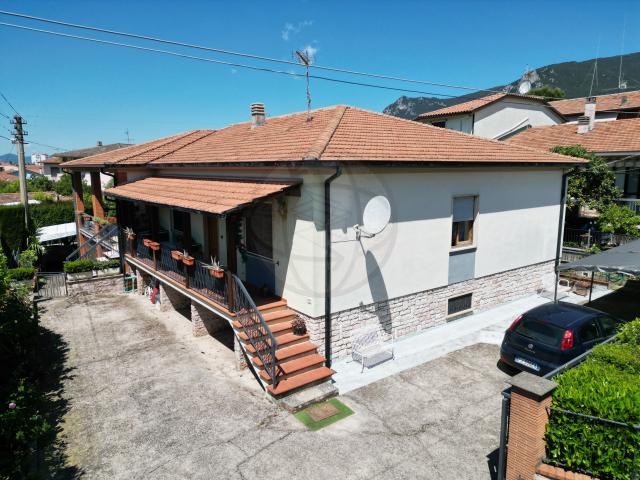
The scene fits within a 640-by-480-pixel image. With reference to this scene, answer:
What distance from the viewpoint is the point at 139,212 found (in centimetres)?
1872

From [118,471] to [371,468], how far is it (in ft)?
13.2

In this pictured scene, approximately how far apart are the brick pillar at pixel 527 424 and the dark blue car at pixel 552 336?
10.2 feet

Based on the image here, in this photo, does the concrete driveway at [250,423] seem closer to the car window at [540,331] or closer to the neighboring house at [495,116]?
the car window at [540,331]

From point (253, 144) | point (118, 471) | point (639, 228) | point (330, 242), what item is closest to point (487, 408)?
point (330, 242)

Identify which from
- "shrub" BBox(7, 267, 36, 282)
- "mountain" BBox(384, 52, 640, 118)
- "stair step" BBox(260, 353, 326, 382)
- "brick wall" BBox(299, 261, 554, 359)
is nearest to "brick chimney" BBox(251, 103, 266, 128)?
"brick wall" BBox(299, 261, 554, 359)

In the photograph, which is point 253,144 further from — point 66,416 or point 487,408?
point 487,408

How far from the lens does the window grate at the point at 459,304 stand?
39.9 feet

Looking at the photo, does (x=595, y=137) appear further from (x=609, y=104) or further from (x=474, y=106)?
(x=609, y=104)

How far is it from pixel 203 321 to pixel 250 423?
5.18 m

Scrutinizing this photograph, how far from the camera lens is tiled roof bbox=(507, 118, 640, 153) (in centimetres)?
2177

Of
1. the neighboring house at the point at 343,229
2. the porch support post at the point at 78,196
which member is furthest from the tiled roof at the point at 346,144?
the porch support post at the point at 78,196

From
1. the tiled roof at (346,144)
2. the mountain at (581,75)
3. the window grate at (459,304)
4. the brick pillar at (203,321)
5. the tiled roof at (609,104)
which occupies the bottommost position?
the brick pillar at (203,321)

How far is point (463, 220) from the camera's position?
469 inches

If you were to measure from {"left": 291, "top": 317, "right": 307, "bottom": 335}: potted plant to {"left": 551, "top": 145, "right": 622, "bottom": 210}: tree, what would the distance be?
16.1m
